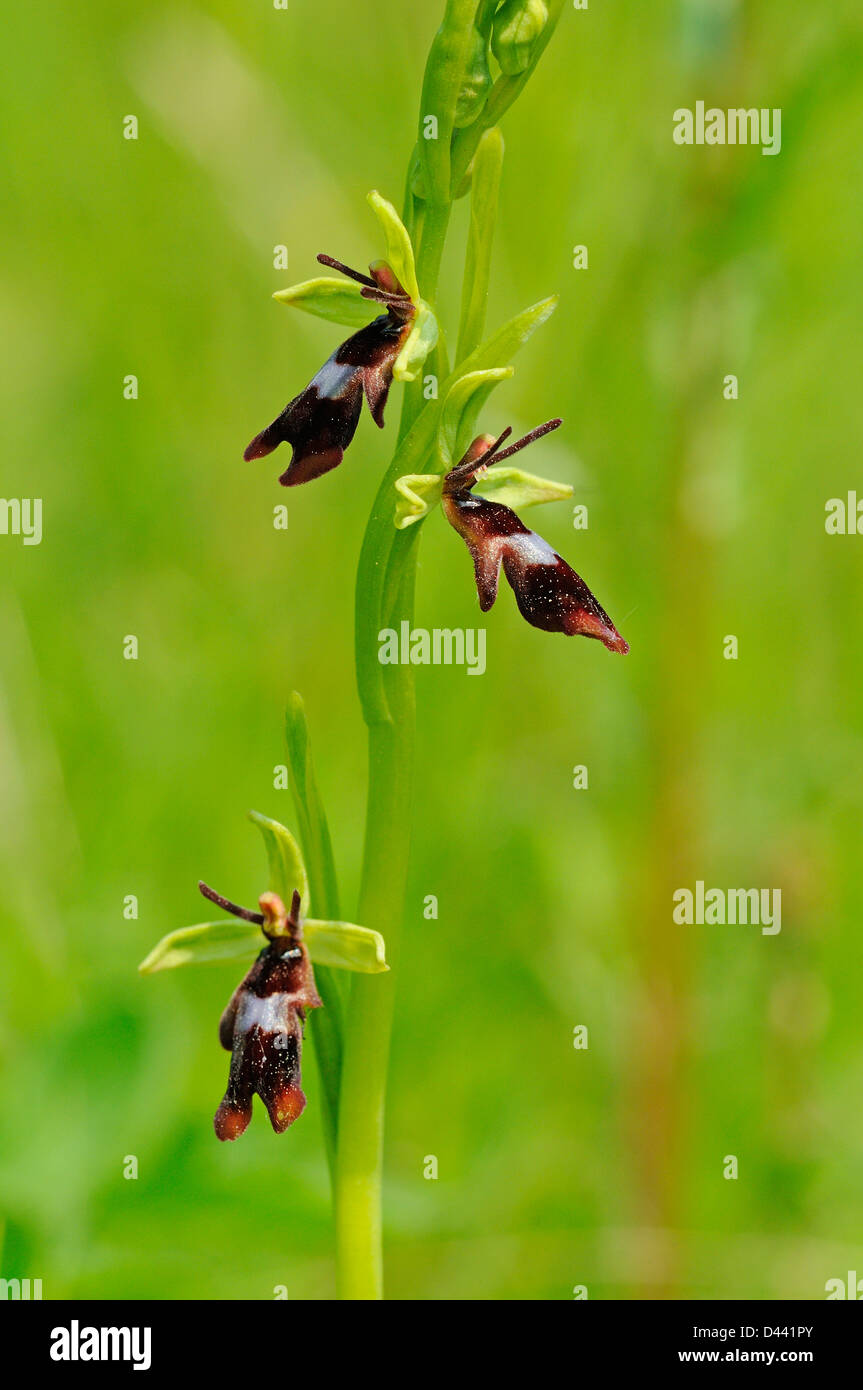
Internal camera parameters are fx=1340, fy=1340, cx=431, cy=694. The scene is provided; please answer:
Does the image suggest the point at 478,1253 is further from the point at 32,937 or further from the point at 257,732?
the point at 257,732

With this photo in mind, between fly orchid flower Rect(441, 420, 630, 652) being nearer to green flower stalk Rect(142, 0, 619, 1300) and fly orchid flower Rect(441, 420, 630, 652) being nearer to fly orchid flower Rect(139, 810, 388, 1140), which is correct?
green flower stalk Rect(142, 0, 619, 1300)

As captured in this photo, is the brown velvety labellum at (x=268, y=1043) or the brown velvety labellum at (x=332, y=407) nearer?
the brown velvety labellum at (x=268, y=1043)

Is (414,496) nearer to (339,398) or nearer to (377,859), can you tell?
(339,398)

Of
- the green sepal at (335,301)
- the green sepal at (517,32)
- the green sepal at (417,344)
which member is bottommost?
the green sepal at (417,344)

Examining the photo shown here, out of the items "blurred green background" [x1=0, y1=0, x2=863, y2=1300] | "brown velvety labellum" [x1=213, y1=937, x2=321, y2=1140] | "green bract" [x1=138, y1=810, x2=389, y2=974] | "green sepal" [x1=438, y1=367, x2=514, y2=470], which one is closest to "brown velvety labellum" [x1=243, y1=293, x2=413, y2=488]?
"green sepal" [x1=438, y1=367, x2=514, y2=470]

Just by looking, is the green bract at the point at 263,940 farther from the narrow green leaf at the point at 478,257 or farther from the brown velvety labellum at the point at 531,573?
the narrow green leaf at the point at 478,257

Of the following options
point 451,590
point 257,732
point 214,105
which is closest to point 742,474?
point 451,590

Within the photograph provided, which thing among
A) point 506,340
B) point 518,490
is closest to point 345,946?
point 518,490

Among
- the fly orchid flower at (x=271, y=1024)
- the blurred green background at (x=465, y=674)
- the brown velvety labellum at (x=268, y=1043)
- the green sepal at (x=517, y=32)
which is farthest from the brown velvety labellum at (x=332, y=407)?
the blurred green background at (x=465, y=674)
